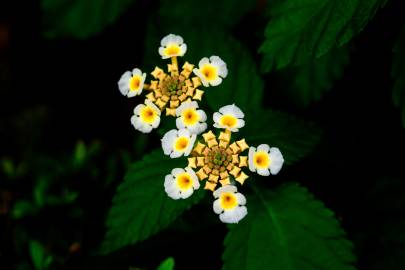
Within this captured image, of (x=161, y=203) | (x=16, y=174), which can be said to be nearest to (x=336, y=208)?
(x=161, y=203)

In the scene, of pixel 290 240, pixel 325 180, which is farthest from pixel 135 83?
pixel 325 180

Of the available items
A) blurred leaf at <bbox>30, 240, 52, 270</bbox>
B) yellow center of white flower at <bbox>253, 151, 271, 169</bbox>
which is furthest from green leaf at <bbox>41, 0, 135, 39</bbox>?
yellow center of white flower at <bbox>253, 151, 271, 169</bbox>

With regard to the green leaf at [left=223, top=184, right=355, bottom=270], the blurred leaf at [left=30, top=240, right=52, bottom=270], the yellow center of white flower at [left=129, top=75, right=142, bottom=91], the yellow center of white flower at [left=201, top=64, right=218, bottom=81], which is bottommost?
the blurred leaf at [left=30, top=240, right=52, bottom=270]

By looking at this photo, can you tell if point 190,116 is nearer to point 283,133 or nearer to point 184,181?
point 184,181

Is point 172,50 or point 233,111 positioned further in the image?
point 172,50

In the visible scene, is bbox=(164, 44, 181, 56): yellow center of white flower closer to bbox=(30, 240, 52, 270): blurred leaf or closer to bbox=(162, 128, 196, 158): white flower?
bbox=(162, 128, 196, 158): white flower

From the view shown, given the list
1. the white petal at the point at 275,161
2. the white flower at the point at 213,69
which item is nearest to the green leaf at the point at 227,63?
the white flower at the point at 213,69
